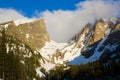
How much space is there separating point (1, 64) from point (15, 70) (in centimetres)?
2121

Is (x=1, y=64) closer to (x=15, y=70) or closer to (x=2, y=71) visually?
(x=2, y=71)

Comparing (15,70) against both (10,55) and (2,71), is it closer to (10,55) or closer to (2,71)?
(10,55)

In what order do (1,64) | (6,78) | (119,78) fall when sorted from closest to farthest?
(1,64) → (6,78) → (119,78)

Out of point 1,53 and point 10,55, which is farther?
point 10,55

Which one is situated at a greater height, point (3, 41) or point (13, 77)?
point (3, 41)

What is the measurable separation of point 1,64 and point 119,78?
119m

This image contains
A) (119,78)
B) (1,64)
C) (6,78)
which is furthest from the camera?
(119,78)

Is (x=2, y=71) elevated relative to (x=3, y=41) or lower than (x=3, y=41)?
lower

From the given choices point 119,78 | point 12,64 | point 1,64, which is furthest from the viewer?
point 119,78

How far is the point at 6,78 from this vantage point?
10362 centimetres

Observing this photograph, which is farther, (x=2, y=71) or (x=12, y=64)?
(x=12, y=64)

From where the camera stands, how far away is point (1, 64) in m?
95.2

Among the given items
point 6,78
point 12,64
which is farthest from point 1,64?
point 12,64

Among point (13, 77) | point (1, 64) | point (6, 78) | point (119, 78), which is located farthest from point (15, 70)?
point (119, 78)
